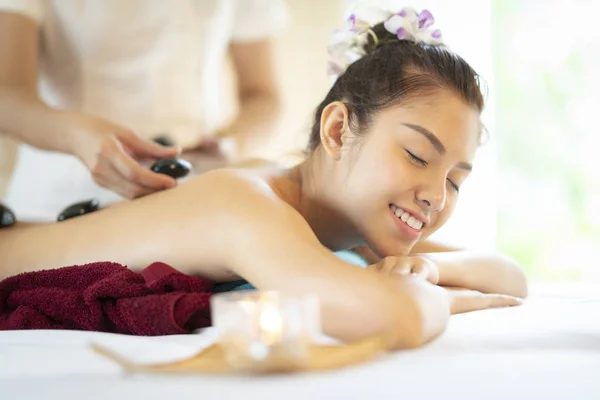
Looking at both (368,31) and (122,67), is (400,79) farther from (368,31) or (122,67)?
(122,67)

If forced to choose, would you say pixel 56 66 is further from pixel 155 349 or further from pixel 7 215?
pixel 155 349

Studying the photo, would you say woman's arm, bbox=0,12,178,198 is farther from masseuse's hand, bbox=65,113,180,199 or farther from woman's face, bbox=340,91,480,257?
woman's face, bbox=340,91,480,257

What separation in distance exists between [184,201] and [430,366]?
0.58m

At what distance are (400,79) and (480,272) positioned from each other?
1.42 ft

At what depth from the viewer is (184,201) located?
3.75 feet

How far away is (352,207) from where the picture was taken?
47.9 inches

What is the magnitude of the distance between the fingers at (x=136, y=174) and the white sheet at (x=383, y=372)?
0.40 meters

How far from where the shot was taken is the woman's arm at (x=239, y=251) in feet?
2.81

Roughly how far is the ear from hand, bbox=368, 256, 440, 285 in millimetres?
248

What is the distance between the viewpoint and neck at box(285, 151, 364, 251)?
1.28 metres

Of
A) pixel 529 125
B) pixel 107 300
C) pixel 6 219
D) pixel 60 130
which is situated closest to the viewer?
pixel 107 300

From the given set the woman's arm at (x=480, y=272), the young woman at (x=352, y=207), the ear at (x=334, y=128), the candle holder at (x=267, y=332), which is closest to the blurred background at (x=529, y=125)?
the woman's arm at (x=480, y=272)

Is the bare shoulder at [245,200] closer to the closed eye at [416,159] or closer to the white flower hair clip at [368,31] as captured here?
the closed eye at [416,159]

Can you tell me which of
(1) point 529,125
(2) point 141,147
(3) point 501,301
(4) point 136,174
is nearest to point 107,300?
(4) point 136,174
